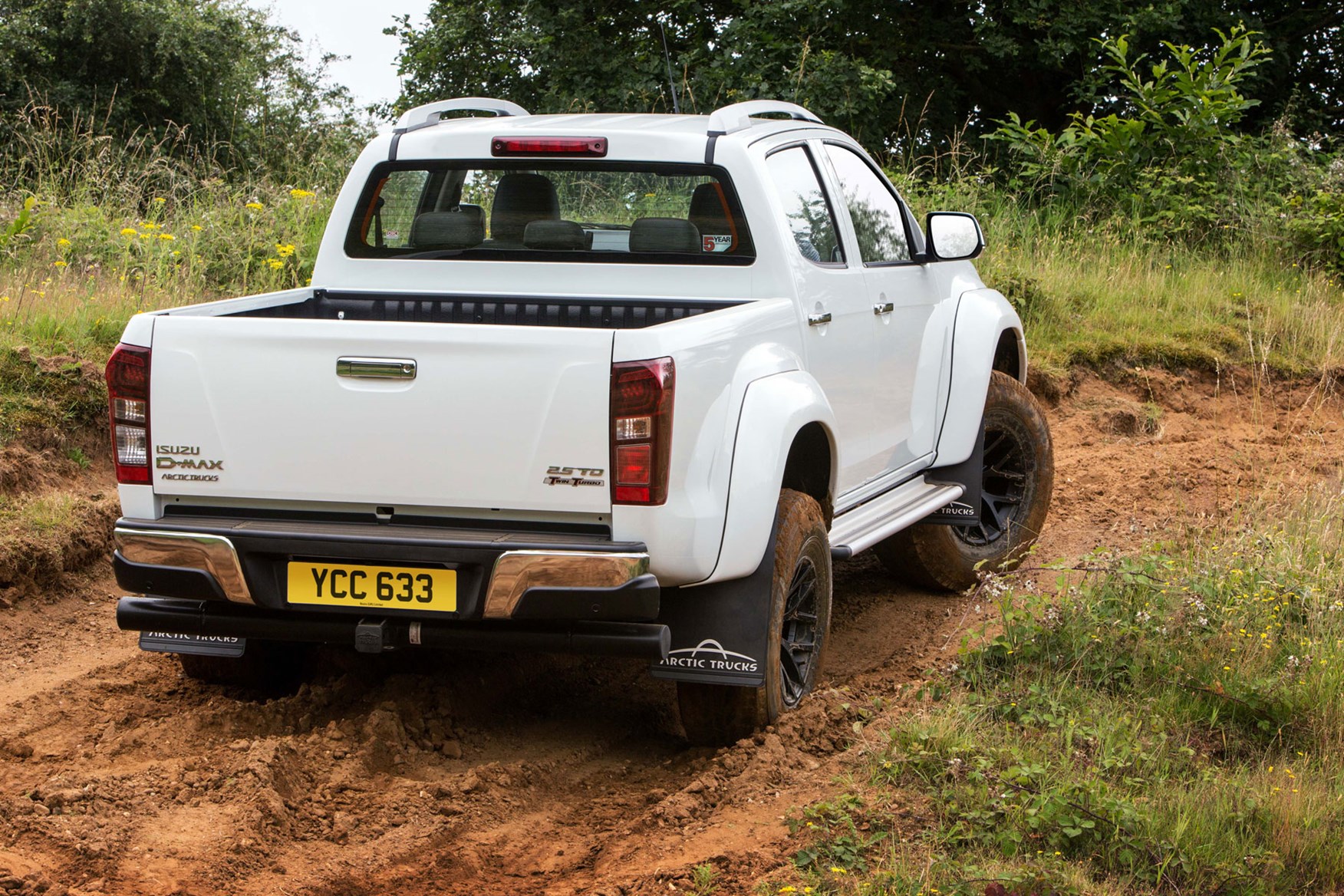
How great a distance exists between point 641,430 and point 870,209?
249 centimetres

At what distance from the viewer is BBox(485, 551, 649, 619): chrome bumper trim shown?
3494 mm

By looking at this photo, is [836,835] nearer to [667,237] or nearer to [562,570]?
→ [562,570]

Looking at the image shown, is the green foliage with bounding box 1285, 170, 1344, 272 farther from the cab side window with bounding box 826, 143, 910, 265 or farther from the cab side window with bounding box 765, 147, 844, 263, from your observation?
the cab side window with bounding box 765, 147, 844, 263

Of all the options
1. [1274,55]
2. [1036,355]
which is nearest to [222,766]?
[1036,355]

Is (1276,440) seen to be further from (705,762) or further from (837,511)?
(705,762)

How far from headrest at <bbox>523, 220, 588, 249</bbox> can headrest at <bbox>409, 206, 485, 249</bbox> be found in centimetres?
21

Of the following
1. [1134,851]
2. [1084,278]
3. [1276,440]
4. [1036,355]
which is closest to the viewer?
[1134,851]

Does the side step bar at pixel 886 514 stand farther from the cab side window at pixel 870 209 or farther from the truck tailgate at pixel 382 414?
the truck tailgate at pixel 382 414

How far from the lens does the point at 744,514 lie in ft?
12.5

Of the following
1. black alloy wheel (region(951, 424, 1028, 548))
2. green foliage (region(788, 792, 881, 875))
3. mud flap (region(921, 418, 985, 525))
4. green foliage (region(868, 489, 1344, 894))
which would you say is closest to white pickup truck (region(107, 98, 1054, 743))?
green foliage (region(788, 792, 881, 875))

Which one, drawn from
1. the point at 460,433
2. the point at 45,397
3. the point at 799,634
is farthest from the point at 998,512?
the point at 45,397

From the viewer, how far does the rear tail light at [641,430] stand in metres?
3.45

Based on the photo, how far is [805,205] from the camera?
5020 mm

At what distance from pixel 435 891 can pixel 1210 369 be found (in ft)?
26.8
